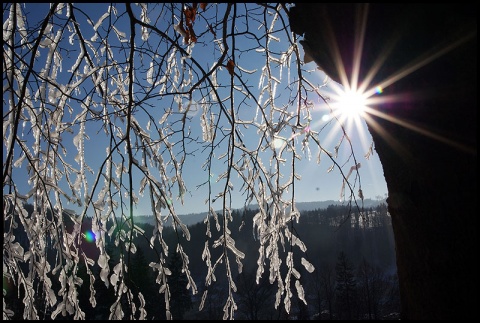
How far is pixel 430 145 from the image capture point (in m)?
0.85

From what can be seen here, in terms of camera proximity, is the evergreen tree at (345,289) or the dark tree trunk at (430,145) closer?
the dark tree trunk at (430,145)

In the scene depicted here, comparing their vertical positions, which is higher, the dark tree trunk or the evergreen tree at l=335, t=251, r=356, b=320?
the dark tree trunk

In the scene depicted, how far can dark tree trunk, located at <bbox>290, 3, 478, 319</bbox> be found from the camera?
2.53 ft

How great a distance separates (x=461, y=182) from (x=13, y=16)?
2.06m

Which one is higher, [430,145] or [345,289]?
[430,145]

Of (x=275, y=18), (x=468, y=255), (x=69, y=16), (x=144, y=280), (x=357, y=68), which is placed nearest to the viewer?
(x=468, y=255)

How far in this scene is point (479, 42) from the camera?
0.81m

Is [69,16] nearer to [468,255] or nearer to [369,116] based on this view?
[369,116]

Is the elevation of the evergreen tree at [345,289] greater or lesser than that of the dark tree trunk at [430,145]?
lesser

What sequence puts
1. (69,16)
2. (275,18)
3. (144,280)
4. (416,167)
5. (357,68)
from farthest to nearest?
(144,280)
(275,18)
(69,16)
(357,68)
(416,167)

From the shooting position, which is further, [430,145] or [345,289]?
[345,289]

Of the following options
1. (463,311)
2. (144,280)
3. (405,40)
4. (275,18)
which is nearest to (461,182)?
(463,311)

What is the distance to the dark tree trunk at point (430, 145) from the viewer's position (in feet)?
2.53

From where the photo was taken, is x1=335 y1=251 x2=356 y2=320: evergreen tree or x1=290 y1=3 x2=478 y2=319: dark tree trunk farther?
x1=335 y1=251 x2=356 y2=320: evergreen tree
